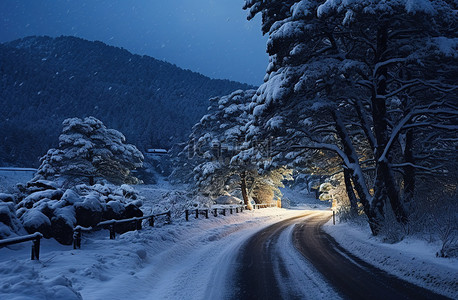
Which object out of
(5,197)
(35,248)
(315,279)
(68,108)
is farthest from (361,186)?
(68,108)

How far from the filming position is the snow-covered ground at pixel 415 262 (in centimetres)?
614

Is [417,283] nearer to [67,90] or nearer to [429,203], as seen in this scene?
[429,203]

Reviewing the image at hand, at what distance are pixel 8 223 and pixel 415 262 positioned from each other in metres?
10.9

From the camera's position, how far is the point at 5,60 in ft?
454

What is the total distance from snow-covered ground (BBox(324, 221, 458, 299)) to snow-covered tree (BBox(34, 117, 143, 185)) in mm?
26446

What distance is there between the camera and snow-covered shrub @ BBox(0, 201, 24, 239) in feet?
26.6

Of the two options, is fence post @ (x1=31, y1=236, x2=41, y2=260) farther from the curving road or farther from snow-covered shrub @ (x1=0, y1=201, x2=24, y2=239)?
the curving road

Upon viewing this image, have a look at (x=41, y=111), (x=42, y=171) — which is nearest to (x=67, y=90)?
(x=41, y=111)

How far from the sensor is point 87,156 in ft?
101

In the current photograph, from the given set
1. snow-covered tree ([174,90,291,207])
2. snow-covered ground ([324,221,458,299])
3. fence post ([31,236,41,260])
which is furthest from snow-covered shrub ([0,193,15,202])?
snow-covered tree ([174,90,291,207])

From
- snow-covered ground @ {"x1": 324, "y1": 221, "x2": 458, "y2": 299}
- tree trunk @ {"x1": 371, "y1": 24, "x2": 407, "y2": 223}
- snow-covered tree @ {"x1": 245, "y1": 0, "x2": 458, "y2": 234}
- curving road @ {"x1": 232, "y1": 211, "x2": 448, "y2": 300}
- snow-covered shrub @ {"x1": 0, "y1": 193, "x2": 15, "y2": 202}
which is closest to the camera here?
curving road @ {"x1": 232, "y1": 211, "x2": 448, "y2": 300}

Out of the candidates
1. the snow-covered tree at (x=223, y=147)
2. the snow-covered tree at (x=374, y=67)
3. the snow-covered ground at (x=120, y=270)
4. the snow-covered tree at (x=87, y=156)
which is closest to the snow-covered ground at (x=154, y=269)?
the snow-covered ground at (x=120, y=270)

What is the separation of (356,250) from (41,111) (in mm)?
119831

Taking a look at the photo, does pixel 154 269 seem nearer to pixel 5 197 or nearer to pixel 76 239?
pixel 76 239
